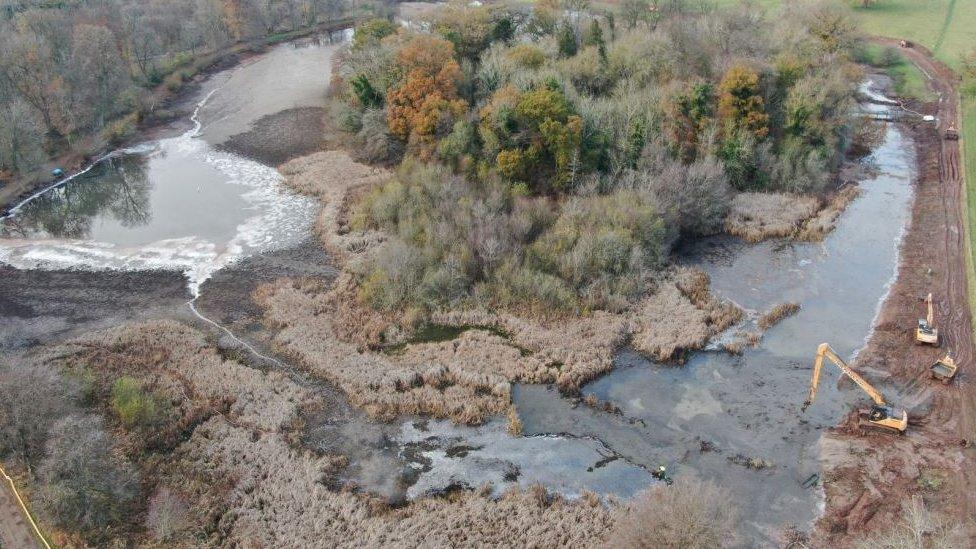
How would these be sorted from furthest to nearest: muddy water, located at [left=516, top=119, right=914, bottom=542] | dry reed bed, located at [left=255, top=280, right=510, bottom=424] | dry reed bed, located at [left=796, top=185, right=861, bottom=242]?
dry reed bed, located at [left=796, top=185, right=861, bottom=242] → dry reed bed, located at [left=255, top=280, right=510, bottom=424] → muddy water, located at [left=516, top=119, right=914, bottom=542]

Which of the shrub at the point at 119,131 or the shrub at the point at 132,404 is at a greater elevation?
the shrub at the point at 119,131

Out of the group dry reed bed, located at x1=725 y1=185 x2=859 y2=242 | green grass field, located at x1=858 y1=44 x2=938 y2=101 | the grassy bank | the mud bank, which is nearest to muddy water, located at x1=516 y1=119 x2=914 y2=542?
dry reed bed, located at x1=725 y1=185 x2=859 y2=242

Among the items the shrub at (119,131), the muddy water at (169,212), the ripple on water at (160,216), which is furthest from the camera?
the shrub at (119,131)

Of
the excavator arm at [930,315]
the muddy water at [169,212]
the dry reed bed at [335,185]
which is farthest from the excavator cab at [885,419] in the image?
the muddy water at [169,212]

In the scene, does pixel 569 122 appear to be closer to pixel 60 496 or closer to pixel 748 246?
pixel 748 246

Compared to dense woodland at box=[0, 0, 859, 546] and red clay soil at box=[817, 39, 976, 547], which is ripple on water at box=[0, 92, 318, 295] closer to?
dense woodland at box=[0, 0, 859, 546]

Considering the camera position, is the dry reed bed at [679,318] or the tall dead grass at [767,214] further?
the tall dead grass at [767,214]

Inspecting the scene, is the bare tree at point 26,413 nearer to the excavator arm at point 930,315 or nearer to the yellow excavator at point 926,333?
the yellow excavator at point 926,333
